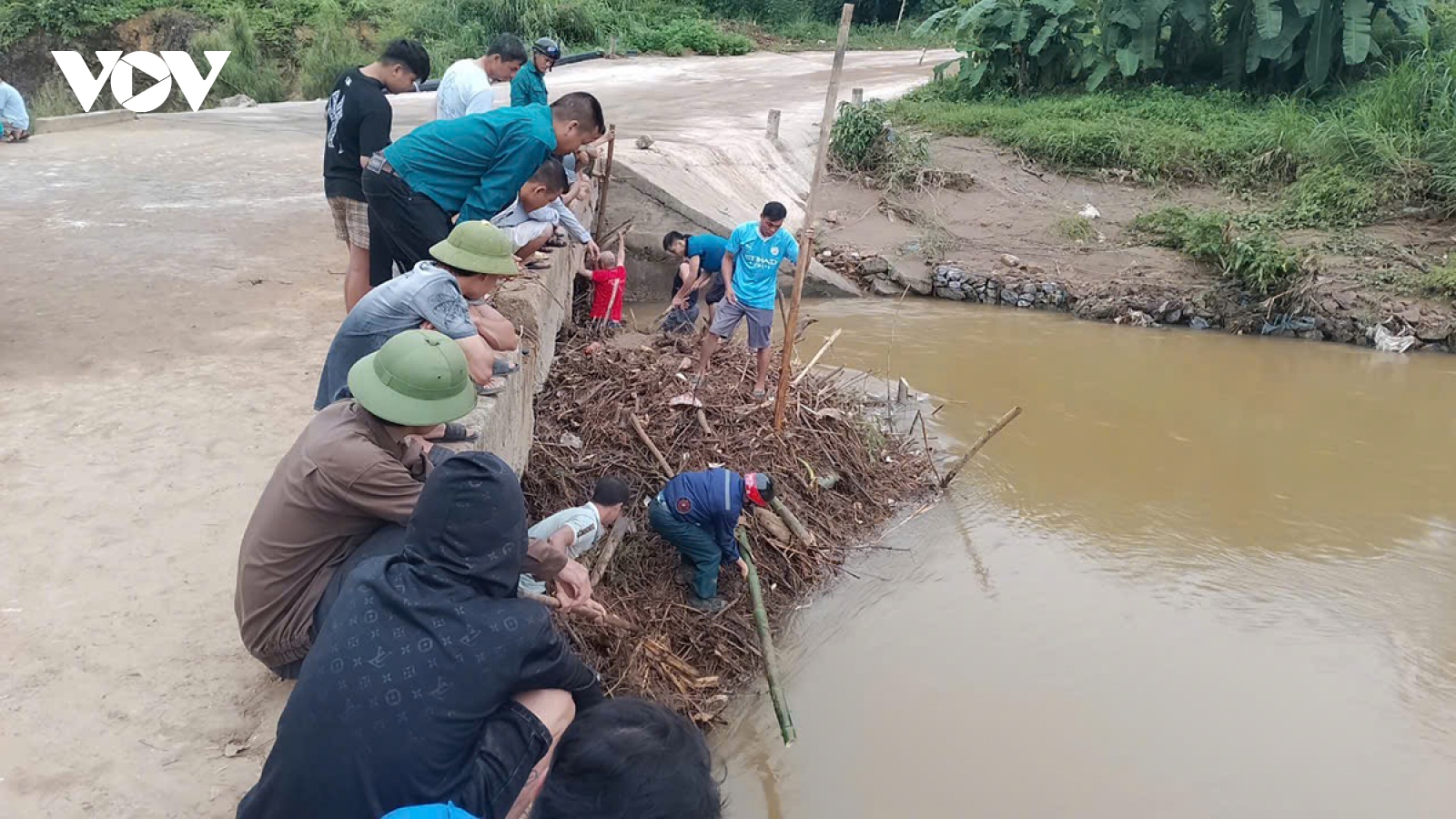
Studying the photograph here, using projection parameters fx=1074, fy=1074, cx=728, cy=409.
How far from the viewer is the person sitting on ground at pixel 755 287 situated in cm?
664

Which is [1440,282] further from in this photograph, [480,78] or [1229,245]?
[480,78]

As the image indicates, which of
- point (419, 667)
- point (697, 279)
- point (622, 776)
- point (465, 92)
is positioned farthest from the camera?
point (697, 279)

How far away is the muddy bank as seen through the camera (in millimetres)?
10906

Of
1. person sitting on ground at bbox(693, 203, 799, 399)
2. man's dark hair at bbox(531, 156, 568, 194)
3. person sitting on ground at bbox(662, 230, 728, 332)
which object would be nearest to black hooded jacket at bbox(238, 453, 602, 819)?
man's dark hair at bbox(531, 156, 568, 194)

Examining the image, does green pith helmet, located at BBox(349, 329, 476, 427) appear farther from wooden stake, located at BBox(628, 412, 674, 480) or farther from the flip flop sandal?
wooden stake, located at BBox(628, 412, 674, 480)

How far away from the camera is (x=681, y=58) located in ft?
79.4

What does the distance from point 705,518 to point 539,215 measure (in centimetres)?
187

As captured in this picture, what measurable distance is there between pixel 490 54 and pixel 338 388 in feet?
10.7

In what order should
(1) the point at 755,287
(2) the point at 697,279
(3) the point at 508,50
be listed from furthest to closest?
(2) the point at 697,279
(1) the point at 755,287
(3) the point at 508,50

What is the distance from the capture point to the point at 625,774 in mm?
1714

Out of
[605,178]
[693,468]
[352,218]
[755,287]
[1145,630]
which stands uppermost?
[352,218]

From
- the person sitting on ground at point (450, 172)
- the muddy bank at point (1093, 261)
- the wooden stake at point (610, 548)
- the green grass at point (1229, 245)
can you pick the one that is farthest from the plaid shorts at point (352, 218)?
the green grass at point (1229, 245)

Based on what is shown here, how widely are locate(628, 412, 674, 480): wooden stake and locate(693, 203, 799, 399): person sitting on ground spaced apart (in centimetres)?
103

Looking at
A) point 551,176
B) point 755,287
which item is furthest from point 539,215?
point 755,287
